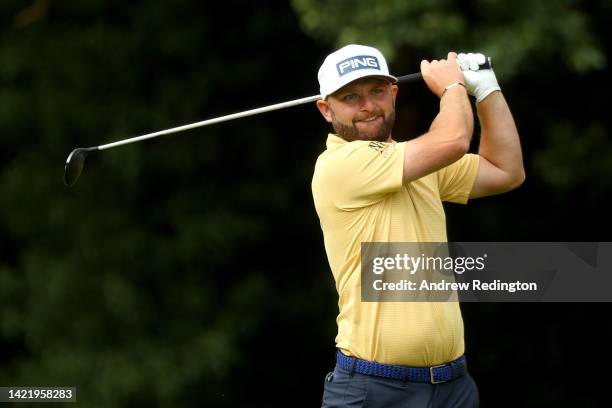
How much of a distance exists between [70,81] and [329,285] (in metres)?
1.97

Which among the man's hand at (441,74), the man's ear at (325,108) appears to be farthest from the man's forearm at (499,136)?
the man's ear at (325,108)

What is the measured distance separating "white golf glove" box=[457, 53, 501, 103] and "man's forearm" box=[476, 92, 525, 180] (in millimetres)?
20

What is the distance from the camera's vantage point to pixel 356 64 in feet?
11.4

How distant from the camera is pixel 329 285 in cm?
792

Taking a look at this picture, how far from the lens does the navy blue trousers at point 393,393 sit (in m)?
3.36

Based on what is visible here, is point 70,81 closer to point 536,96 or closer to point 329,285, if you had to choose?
point 329,285

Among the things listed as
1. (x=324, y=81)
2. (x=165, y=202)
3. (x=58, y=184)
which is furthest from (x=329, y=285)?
(x=324, y=81)

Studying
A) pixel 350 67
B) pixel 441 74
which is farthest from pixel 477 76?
pixel 350 67

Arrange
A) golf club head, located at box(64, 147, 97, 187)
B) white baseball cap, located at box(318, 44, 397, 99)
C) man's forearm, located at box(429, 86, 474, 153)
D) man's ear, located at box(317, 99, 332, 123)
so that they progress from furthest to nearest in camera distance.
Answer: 1. golf club head, located at box(64, 147, 97, 187)
2. man's ear, located at box(317, 99, 332, 123)
3. white baseball cap, located at box(318, 44, 397, 99)
4. man's forearm, located at box(429, 86, 474, 153)

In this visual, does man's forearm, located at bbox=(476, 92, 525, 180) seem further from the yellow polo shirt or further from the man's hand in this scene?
the yellow polo shirt

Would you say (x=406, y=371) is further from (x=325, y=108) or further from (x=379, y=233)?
(x=325, y=108)

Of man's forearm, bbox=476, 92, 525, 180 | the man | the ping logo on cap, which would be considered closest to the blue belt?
the man

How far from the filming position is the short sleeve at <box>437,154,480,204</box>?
3648 mm

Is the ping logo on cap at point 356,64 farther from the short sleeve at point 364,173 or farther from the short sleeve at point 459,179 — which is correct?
the short sleeve at point 459,179
